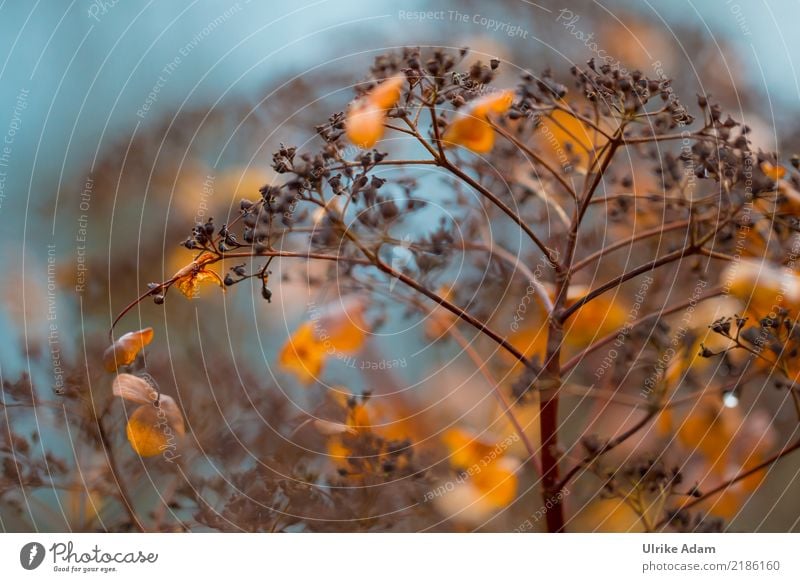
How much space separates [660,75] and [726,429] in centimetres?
33

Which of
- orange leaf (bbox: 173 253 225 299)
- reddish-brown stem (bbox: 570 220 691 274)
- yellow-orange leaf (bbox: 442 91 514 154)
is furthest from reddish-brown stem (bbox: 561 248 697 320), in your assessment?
orange leaf (bbox: 173 253 225 299)

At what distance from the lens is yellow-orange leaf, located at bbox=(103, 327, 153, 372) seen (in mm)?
626

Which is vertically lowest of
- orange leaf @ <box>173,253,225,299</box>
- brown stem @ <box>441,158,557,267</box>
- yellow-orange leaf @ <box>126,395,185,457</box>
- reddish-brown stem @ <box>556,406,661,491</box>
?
yellow-orange leaf @ <box>126,395,185,457</box>

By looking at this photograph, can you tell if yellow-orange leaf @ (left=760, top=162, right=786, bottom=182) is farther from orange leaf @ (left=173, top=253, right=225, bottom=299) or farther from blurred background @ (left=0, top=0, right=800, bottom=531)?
orange leaf @ (left=173, top=253, right=225, bottom=299)

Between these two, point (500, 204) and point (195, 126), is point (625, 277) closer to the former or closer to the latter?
point (500, 204)

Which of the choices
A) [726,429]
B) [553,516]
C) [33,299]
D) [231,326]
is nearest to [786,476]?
[726,429]

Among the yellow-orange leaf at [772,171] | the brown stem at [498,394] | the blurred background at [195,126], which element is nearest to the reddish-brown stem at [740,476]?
the blurred background at [195,126]

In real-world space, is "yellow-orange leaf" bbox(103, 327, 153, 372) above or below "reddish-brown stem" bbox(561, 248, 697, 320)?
below

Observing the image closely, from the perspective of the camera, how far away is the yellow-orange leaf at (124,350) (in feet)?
2.05
